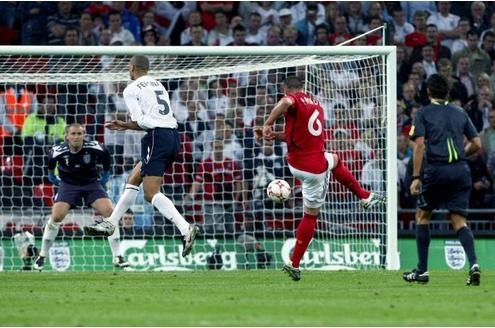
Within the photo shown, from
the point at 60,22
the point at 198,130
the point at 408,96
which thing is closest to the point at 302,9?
the point at 408,96

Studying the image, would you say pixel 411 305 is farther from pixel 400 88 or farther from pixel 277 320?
pixel 400 88

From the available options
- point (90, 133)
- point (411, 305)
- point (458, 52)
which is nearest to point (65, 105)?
point (90, 133)

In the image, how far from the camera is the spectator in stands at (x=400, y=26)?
22.9 metres

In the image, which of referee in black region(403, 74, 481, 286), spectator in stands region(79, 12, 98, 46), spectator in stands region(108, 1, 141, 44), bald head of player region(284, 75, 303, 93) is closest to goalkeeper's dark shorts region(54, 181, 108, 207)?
bald head of player region(284, 75, 303, 93)

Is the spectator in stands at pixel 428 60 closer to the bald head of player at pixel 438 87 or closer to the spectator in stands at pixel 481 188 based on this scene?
the spectator in stands at pixel 481 188

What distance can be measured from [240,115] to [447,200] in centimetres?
715

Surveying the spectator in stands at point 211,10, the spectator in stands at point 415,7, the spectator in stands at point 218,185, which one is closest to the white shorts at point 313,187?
the spectator in stands at point 218,185

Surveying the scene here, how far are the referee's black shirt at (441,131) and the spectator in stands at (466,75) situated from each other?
9.34 metres

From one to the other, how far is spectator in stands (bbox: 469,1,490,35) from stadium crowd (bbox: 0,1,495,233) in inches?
0.7

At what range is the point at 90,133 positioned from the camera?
19.9m

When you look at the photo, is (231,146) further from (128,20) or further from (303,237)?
(303,237)

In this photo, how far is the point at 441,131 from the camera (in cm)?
1288

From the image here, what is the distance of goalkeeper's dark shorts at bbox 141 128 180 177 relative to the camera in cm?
Result: 1423

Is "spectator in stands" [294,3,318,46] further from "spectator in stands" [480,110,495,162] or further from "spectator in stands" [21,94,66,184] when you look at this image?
"spectator in stands" [21,94,66,184]
